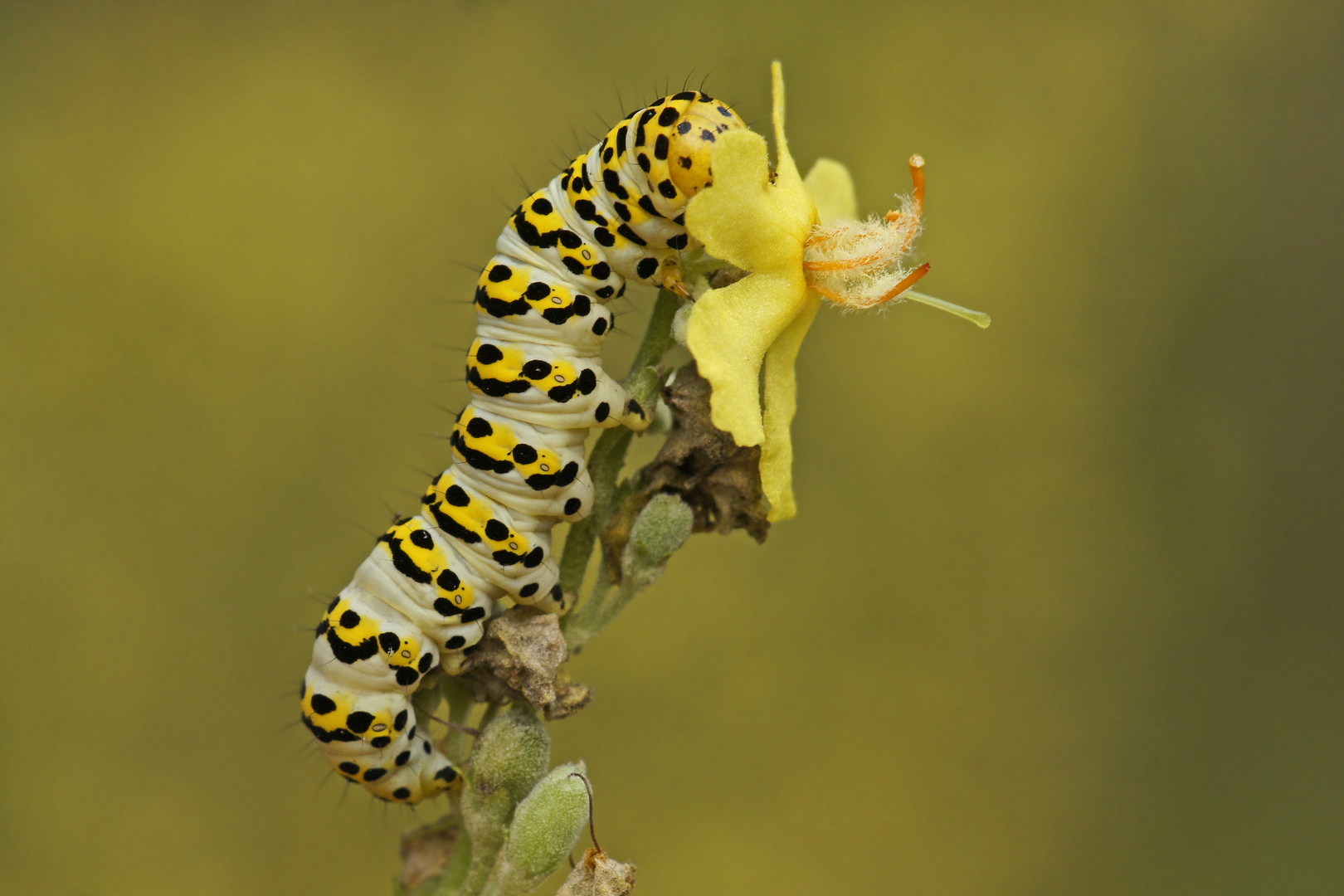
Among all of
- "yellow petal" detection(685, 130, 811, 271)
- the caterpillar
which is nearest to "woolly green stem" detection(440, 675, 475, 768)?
the caterpillar

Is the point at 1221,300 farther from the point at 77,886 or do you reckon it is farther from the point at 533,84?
the point at 77,886

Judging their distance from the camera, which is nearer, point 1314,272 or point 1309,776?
point 1309,776

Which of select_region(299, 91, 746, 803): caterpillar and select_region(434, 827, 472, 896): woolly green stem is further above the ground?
select_region(299, 91, 746, 803): caterpillar

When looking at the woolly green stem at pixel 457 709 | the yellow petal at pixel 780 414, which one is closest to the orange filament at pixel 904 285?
the yellow petal at pixel 780 414

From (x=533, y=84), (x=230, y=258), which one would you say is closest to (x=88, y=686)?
(x=230, y=258)

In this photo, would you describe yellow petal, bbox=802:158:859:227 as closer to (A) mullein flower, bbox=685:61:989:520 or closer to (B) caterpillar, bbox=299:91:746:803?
(A) mullein flower, bbox=685:61:989:520

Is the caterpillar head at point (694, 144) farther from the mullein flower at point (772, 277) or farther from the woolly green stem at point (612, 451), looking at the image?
the woolly green stem at point (612, 451)
